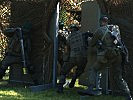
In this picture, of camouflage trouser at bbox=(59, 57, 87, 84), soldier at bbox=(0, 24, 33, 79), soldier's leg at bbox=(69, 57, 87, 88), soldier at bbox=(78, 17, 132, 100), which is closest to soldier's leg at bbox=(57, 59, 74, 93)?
camouflage trouser at bbox=(59, 57, 87, 84)

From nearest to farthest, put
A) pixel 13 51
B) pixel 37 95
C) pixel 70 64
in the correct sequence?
pixel 37 95 < pixel 70 64 < pixel 13 51

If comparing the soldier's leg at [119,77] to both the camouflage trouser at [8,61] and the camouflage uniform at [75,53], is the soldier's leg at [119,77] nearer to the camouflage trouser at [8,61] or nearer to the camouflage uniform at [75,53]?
the camouflage uniform at [75,53]

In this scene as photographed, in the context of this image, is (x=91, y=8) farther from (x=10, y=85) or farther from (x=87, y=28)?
(x=10, y=85)

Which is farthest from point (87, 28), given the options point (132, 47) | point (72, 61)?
point (132, 47)

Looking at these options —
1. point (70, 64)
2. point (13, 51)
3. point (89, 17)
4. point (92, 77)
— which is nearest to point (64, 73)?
point (70, 64)

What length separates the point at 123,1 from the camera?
1033cm

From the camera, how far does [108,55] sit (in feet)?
Answer: 30.2

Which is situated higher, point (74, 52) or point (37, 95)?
point (74, 52)

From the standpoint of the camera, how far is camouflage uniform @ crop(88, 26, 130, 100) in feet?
30.1

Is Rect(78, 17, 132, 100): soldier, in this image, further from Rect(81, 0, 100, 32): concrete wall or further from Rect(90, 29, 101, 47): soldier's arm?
Rect(81, 0, 100, 32): concrete wall

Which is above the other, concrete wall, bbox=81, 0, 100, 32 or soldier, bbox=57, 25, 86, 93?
concrete wall, bbox=81, 0, 100, 32

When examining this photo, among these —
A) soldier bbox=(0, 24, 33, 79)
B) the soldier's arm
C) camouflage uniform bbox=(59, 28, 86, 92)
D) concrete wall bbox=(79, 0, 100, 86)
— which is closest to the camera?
the soldier's arm

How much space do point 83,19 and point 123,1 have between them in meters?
2.08

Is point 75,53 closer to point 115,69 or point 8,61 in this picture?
point 115,69
